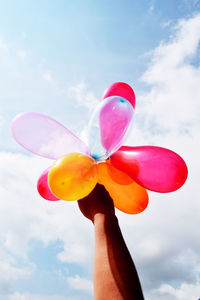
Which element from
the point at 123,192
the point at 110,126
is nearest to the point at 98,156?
Answer: the point at 110,126

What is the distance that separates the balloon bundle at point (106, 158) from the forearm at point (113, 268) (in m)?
0.52

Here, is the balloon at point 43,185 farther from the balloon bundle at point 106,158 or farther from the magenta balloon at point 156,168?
the magenta balloon at point 156,168

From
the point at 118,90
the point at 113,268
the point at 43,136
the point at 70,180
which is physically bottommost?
the point at 113,268

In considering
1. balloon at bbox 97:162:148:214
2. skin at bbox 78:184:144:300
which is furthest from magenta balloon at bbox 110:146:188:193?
skin at bbox 78:184:144:300

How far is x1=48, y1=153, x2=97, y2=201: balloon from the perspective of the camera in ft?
6.47

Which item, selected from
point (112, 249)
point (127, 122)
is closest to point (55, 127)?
point (127, 122)

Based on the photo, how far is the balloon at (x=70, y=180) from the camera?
1972 mm

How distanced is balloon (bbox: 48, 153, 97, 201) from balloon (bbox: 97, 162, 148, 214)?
1.04 ft

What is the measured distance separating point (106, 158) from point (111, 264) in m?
1.09

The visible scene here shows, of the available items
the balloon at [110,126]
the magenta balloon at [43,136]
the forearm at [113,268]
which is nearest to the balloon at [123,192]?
the balloon at [110,126]

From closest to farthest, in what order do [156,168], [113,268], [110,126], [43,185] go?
[113,268] → [156,168] → [110,126] → [43,185]

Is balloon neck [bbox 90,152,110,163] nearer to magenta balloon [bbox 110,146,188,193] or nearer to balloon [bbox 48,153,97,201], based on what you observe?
magenta balloon [bbox 110,146,188,193]

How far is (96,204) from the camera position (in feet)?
5.99

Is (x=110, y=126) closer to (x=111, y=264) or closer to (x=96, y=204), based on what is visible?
(x=96, y=204)
